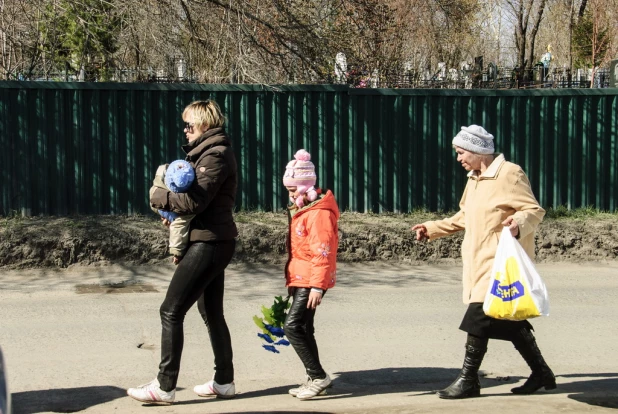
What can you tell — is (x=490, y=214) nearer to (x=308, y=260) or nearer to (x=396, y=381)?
(x=308, y=260)

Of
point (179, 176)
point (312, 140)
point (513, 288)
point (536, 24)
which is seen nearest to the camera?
point (179, 176)

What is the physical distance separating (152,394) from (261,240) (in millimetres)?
5335

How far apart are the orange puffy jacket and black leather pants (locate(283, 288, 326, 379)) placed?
0.32ft

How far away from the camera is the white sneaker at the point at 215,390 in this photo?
5824mm

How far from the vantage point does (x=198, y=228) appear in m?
5.54

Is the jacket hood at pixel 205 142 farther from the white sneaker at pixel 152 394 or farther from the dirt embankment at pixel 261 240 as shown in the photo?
the dirt embankment at pixel 261 240

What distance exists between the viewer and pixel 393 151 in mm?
12461

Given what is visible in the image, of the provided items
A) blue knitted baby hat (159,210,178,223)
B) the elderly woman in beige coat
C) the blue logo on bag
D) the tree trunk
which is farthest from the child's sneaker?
the tree trunk

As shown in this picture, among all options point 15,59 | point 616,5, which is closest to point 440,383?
point 15,59

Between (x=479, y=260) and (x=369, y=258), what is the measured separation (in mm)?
5425

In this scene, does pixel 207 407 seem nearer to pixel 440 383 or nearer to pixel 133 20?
pixel 440 383

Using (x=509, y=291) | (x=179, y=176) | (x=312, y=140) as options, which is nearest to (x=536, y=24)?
(x=312, y=140)

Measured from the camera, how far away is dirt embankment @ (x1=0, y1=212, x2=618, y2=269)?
33.8 ft

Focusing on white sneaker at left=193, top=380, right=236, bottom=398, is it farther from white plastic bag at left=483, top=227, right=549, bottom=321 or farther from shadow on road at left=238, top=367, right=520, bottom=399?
white plastic bag at left=483, top=227, right=549, bottom=321
